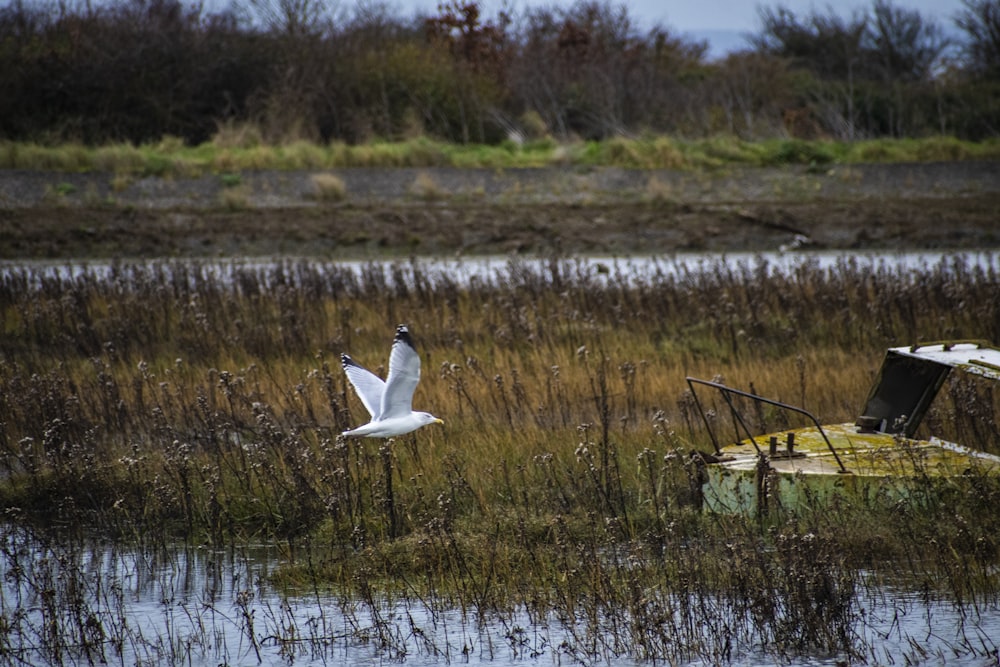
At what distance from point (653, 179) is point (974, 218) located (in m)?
7.32

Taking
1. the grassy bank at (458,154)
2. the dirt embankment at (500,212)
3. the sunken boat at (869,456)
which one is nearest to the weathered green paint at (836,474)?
the sunken boat at (869,456)

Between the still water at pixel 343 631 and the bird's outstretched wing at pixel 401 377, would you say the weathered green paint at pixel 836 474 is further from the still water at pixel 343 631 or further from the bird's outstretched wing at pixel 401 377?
the bird's outstretched wing at pixel 401 377

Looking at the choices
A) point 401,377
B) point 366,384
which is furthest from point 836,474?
point 366,384

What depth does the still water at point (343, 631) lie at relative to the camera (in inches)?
251

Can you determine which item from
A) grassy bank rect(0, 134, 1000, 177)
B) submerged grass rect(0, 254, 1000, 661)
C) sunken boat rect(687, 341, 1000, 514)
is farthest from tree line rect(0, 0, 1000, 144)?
sunken boat rect(687, 341, 1000, 514)

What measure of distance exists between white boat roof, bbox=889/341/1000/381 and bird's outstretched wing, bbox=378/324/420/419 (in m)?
3.15

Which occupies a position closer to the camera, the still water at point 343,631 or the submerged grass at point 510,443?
the still water at point 343,631

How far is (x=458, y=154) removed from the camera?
3203 cm

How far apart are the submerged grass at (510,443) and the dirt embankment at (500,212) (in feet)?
25.8

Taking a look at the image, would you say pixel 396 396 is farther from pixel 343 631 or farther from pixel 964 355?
pixel 964 355

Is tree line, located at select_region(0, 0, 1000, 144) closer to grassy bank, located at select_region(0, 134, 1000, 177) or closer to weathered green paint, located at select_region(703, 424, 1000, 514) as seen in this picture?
grassy bank, located at select_region(0, 134, 1000, 177)

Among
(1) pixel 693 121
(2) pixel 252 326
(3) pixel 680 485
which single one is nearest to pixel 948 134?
(1) pixel 693 121

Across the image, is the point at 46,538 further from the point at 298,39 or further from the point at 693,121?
the point at 298,39

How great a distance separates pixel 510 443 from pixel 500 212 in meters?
18.1
